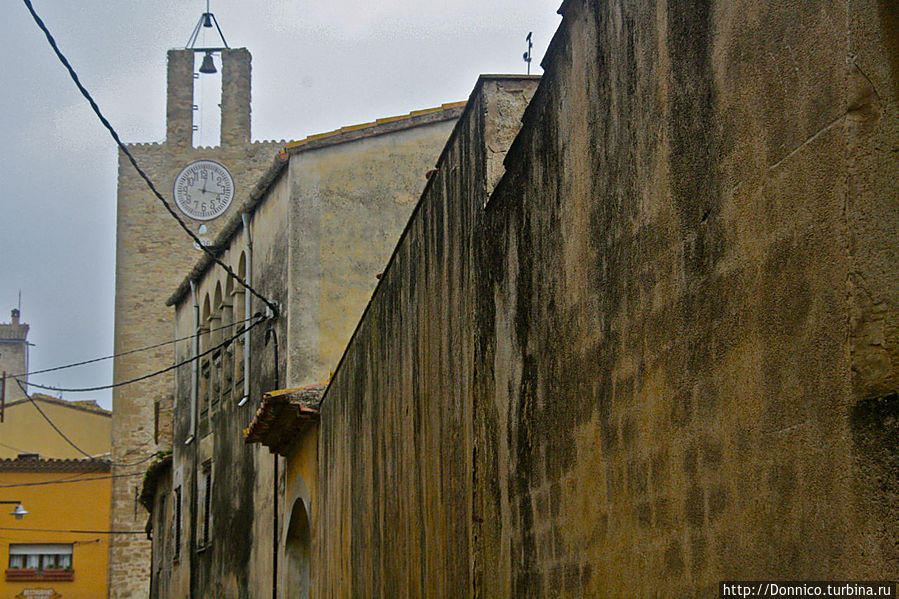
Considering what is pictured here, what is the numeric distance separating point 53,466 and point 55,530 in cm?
210

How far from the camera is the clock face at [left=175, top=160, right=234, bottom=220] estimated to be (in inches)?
1523

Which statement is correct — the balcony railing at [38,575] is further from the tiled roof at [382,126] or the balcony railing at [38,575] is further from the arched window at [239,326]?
the tiled roof at [382,126]

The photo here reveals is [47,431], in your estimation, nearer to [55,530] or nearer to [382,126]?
[55,530]

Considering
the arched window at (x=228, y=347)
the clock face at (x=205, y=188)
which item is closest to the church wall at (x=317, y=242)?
the arched window at (x=228, y=347)

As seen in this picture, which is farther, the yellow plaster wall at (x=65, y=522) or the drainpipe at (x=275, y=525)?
the yellow plaster wall at (x=65, y=522)

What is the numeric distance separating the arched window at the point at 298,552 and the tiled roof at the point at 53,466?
27223 millimetres

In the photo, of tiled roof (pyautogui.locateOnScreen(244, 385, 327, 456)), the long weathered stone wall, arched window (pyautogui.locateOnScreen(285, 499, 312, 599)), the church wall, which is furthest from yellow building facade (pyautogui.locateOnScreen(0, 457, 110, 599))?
the long weathered stone wall

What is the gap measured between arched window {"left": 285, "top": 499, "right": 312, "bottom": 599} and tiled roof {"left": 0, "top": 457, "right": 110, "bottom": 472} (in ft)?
89.3

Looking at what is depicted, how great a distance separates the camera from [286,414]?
1416 cm

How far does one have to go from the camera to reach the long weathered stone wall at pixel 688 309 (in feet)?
7.76

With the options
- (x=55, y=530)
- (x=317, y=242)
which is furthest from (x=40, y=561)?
(x=317, y=242)

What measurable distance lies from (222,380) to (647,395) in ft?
61.2

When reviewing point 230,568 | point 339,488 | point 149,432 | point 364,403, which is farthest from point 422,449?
point 149,432

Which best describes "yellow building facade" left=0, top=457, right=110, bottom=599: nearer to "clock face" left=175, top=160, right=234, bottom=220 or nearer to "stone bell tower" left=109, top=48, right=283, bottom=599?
"stone bell tower" left=109, top=48, right=283, bottom=599
